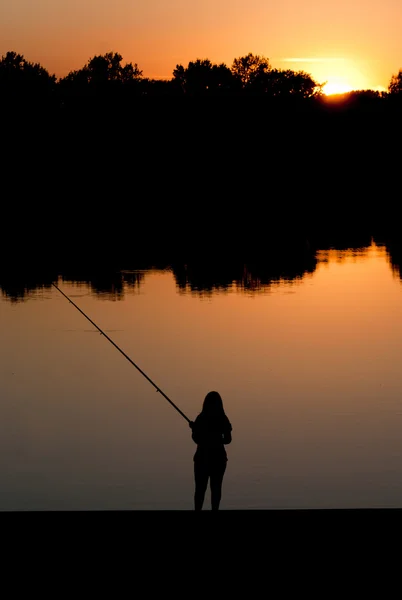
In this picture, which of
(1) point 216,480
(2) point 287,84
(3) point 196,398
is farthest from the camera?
(2) point 287,84

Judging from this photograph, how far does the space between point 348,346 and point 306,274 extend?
21961mm

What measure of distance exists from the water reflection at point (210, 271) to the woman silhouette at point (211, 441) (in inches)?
1130

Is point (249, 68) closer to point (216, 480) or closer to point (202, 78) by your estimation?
point (202, 78)

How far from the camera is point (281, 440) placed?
19188 millimetres

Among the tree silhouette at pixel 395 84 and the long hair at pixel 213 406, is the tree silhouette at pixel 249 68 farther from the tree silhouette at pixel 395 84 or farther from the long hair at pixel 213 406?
the long hair at pixel 213 406

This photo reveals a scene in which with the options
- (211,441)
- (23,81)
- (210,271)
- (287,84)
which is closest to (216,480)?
(211,441)

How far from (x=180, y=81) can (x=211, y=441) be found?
133m

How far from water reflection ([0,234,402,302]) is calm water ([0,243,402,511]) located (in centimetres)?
373

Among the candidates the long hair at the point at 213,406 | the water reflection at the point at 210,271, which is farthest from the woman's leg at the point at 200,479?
the water reflection at the point at 210,271

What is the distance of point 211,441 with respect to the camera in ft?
41.5

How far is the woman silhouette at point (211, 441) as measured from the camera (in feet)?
41.3

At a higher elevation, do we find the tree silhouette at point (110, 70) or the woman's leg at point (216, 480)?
the tree silhouette at point (110, 70)
